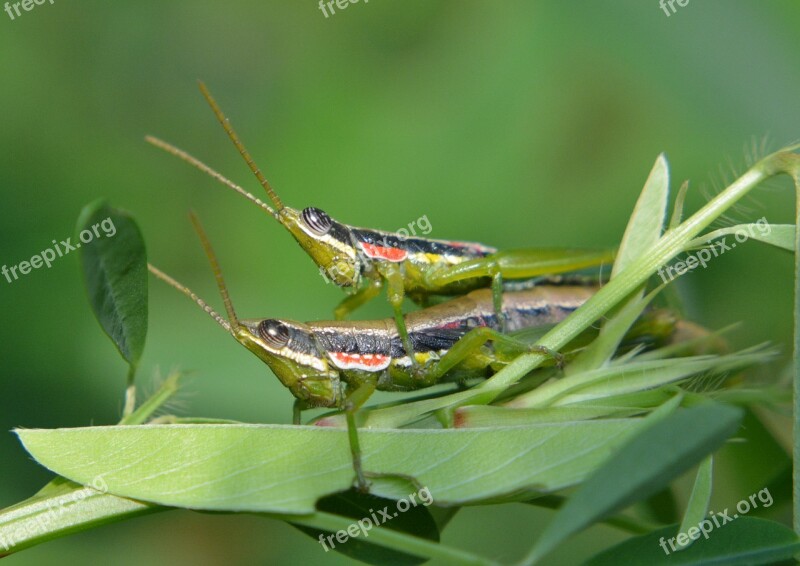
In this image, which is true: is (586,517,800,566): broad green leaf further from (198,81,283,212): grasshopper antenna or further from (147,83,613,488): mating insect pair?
(198,81,283,212): grasshopper antenna

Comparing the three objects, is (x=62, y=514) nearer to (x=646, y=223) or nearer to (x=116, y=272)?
(x=116, y=272)

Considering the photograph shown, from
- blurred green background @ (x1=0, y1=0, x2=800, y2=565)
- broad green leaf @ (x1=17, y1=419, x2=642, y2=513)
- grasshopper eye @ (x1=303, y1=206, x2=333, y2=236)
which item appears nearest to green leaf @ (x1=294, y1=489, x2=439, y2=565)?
broad green leaf @ (x1=17, y1=419, x2=642, y2=513)

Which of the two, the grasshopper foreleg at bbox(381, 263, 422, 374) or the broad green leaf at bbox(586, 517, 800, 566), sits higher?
the grasshopper foreleg at bbox(381, 263, 422, 374)

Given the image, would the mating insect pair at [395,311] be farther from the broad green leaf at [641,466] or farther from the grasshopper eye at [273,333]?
the broad green leaf at [641,466]

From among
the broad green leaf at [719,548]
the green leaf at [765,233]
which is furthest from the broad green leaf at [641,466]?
the green leaf at [765,233]

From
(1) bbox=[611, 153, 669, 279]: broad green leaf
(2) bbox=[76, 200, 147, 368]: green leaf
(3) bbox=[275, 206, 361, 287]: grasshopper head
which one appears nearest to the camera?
(2) bbox=[76, 200, 147, 368]: green leaf

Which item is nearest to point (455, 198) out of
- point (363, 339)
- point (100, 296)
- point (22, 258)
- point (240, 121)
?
point (240, 121)
